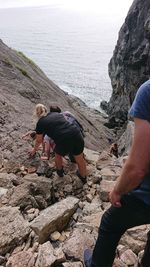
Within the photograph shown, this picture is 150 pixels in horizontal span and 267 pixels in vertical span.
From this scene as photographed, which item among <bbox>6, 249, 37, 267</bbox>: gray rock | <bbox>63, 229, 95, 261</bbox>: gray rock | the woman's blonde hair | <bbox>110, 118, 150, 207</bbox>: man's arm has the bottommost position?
<bbox>63, 229, 95, 261</bbox>: gray rock

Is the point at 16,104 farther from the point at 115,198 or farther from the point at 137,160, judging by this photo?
the point at 137,160

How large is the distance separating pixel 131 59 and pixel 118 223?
44946 mm

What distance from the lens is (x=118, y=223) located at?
4129 millimetres

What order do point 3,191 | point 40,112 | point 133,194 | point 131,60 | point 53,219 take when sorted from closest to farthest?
1. point 133,194
2. point 53,219
3. point 3,191
4. point 40,112
5. point 131,60

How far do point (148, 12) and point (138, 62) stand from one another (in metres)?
6.39

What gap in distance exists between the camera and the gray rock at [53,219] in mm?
6379

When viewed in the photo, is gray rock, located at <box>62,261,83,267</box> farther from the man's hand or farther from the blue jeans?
the man's hand

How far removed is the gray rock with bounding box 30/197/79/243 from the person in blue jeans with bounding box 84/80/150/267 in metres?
1.81

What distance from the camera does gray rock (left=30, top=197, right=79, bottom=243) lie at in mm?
6379

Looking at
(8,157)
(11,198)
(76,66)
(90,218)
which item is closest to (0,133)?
(8,157)

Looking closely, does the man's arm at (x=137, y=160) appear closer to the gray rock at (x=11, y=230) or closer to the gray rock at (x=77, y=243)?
the gray rock at (x=77, y=243)

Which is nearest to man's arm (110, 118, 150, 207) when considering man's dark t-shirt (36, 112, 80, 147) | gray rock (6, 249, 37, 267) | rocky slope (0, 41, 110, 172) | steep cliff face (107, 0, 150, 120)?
gray rock (6, 249, 37, 267)

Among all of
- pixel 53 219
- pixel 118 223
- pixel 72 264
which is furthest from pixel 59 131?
pixel 118 223

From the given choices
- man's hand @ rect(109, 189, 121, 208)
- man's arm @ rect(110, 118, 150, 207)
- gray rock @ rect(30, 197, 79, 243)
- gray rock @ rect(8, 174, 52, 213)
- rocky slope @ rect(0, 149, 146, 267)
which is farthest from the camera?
gray rock @ rect(8, 174, 52, 213)
